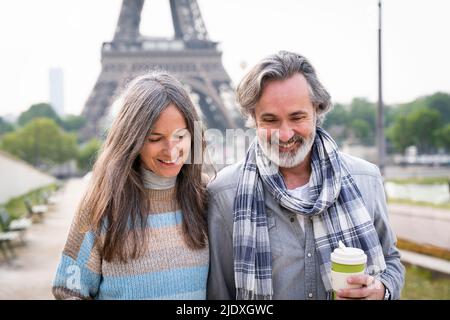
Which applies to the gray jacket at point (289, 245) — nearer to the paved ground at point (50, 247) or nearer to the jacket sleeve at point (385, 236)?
the jacket sleeve at point (385, 236)

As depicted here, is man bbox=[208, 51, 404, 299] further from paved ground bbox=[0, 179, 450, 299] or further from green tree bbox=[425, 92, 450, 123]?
green tree bbox=[425, 92, 450, 123]

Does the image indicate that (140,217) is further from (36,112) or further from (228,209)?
(36,112)

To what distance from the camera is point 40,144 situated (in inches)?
1581

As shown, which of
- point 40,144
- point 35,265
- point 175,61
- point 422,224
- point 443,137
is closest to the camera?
point 35,265

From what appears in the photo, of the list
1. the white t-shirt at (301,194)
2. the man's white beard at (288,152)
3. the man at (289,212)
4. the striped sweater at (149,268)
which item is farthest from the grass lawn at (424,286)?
the striped sweater at (149,268)

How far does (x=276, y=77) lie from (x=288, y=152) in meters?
0.36

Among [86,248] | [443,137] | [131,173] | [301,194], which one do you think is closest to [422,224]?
[301,194]

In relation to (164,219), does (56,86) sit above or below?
above

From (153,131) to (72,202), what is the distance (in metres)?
18.3

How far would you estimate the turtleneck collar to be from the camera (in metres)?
2.20

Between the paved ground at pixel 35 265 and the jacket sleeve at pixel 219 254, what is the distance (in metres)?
4.72

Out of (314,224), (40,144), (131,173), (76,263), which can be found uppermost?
(40,144)

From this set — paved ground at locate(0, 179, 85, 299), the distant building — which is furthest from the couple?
the distant building
